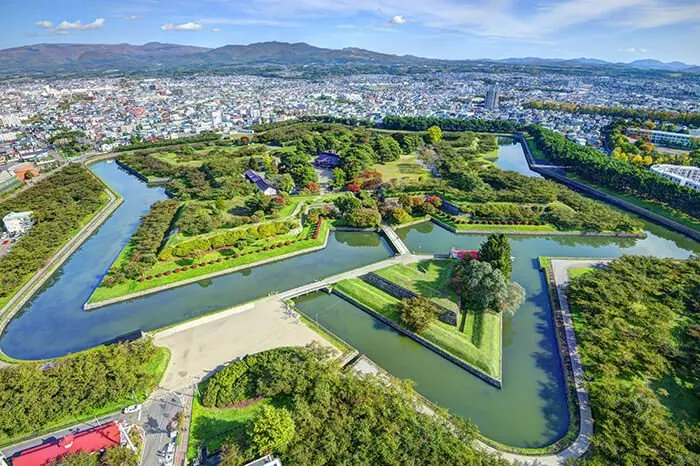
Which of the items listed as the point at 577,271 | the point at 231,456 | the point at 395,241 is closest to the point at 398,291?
the point at 395,241

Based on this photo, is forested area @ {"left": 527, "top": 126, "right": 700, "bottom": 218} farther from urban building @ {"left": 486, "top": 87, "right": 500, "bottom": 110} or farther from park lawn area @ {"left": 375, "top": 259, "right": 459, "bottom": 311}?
urban building @ {"left": 486, "top": 87, "right": 500, "bottom": 110}

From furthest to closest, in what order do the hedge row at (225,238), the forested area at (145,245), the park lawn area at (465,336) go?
the hedge row at (225,238) → the forested area at (145,245) → the park lawn area at (465,336)

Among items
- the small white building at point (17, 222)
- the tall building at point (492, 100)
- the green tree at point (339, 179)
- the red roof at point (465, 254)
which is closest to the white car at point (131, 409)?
the red roof at point (465, 254)

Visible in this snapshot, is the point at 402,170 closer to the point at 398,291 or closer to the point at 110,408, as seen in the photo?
the point at 398,291

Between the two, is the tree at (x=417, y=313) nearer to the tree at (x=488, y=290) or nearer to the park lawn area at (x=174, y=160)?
the tree at (x=488, y=290)

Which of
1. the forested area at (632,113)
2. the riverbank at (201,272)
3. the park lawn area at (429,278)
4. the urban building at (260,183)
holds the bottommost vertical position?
the riverbank at (201,272)

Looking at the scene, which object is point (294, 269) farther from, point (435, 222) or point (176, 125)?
point (176, 125)

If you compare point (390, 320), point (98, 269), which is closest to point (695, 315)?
point (390, 320)
